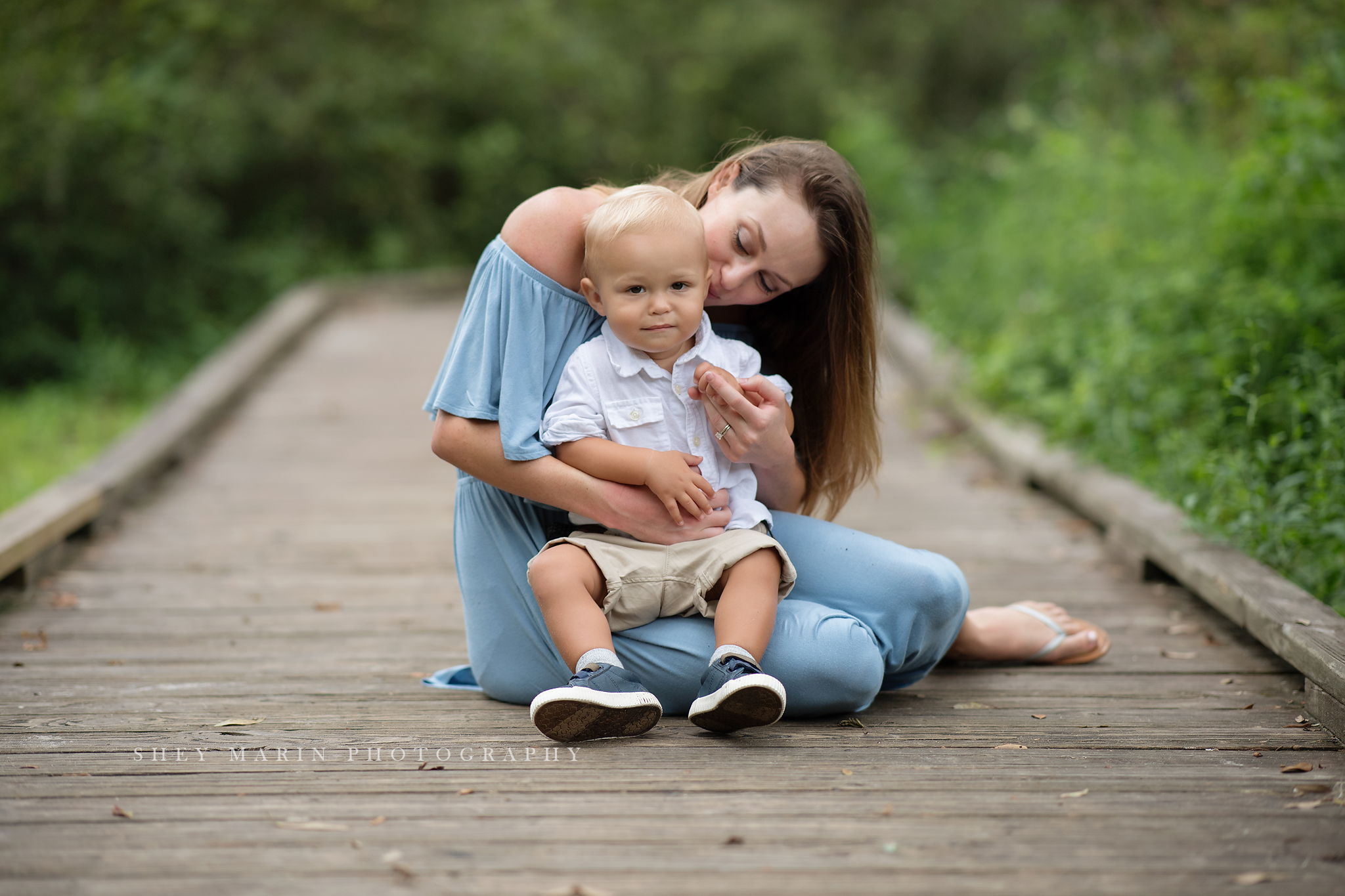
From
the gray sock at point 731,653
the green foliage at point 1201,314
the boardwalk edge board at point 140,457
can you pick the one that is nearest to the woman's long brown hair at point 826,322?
the gray sock at point 731,653

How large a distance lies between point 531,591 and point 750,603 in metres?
0.50

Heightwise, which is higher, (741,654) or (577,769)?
(741,654)

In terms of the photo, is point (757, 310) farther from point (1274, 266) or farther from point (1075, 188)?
point (1075, 188)

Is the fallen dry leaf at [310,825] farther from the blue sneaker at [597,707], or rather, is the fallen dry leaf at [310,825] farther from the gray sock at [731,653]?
the gray sock at [731,653]

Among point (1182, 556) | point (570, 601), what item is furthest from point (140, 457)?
point (1182, 556)

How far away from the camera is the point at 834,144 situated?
13805 millimetres

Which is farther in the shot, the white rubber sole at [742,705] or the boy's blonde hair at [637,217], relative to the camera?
the boy's blonde hair at [637,217]

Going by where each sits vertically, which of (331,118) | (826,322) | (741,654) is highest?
(331,118)

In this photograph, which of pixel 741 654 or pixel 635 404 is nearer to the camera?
pixel 741 654

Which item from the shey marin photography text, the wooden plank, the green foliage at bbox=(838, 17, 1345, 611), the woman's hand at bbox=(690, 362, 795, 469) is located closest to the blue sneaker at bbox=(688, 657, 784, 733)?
the shey marin photography text

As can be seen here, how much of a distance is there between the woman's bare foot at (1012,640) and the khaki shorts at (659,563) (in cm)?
66

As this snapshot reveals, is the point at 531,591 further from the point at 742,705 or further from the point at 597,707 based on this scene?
the point at 742,705

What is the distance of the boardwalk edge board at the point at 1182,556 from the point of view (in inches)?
99.7

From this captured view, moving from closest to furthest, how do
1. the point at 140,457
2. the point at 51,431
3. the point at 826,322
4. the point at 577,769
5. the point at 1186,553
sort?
the point at 577,769 < the point at 826,322 < the point at 1186,553 < the point at 140,457 < the point at 51,431
